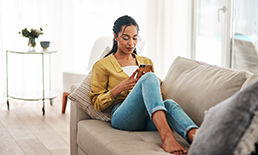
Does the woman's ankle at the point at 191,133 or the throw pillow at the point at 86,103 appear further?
the throw pillow at the point at 86,103

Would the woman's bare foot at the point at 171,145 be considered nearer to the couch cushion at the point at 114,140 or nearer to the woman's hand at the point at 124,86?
the couch cushion at the point at 114,140

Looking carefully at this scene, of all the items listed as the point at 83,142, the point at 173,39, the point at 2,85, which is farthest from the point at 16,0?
the point at 83,142

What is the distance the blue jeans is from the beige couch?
7 cm

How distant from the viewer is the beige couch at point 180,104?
5.18 feet

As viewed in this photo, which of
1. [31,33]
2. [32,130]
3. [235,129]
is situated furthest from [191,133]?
[31,33]

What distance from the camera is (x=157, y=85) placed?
5.60 ft

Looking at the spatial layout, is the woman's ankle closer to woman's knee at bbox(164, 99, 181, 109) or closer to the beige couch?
the beige couch

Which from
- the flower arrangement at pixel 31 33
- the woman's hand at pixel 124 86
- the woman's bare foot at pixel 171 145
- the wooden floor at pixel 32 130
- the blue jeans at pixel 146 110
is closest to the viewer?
the woman's bare foot at pixel 171 145

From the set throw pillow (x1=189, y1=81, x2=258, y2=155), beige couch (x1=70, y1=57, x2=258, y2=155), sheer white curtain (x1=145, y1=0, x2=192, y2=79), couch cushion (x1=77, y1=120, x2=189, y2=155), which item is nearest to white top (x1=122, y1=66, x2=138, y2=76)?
beige couch (x1=70, y1=57, x2=258, y2=155)

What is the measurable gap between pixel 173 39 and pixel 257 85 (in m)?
3.47

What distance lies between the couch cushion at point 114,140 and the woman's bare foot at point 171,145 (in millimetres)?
27

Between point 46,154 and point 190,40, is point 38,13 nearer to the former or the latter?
point 190,40

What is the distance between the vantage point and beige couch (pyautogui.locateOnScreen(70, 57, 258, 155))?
1580 mm

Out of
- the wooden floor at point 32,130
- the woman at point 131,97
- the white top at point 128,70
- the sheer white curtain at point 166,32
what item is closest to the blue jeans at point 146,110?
the woman at point 131,97
